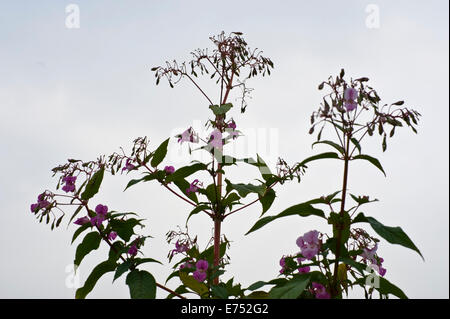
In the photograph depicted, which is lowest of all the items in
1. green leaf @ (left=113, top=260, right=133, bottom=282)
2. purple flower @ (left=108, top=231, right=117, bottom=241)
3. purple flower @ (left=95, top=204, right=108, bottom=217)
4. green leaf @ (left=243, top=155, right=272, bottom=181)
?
green leaf @ (left=113, top=260, right=133, bottom=282)

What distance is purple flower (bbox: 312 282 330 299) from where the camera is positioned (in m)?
1.49

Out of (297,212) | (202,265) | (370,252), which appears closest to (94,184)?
(202,265)

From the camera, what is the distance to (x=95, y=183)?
182cm

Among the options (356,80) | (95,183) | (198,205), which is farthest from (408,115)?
(95,183)

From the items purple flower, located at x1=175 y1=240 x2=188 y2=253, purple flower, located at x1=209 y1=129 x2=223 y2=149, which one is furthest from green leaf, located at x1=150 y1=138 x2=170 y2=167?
purple flower, located at x1=175 y1=240 x2=188 y2=253

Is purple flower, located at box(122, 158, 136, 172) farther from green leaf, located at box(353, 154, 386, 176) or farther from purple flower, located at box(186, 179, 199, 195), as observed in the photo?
green leaf, located at box(353, 154, 386, 176)

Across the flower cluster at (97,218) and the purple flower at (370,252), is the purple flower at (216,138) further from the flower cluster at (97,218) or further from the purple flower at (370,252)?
the purple flower at (370,252)

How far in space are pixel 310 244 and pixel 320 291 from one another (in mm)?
143

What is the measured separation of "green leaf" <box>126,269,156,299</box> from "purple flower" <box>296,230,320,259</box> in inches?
19.8

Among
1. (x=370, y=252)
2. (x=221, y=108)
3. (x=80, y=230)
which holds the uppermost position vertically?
(x=221, y=108)

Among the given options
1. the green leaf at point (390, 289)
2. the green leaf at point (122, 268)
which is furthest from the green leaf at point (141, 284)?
the green leaf at point (390, 289)

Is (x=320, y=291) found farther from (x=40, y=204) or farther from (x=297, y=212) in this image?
(x=40, y=204)

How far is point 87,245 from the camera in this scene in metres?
1.80
